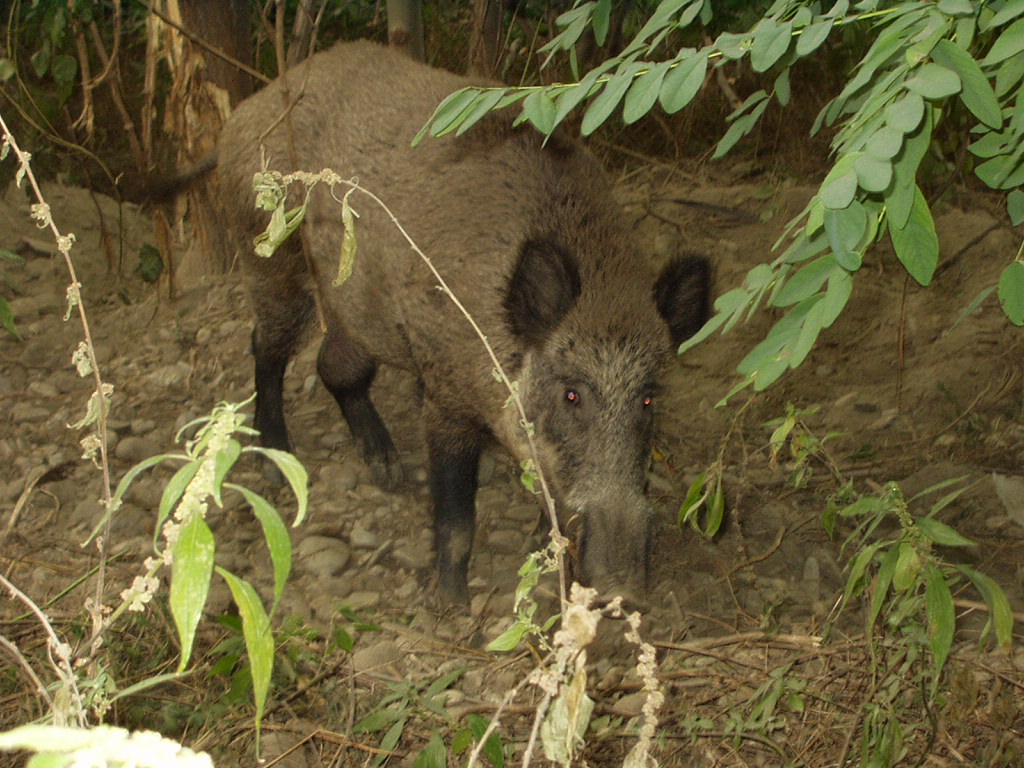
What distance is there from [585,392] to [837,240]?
1835 millimetres

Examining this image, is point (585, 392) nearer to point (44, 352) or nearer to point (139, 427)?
point (139, 427)

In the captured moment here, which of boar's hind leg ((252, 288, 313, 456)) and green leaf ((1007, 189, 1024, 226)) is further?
boar's hind leg ((252, 288, 313, 456))

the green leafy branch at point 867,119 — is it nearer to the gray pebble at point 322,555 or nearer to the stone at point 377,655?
the stone at point 377,655

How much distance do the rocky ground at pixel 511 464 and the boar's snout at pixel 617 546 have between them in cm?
28

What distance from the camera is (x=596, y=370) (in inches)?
135

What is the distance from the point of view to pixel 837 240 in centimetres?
161

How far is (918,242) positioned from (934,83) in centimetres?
29

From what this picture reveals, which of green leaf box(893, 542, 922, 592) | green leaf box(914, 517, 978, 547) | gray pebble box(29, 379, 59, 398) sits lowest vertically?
gray pebble box(29, 379, 59, 398)

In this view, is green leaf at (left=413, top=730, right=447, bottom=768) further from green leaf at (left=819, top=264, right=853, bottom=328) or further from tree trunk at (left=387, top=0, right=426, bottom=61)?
tree trunk at (left=387, top=0, right=426, bottom=61)

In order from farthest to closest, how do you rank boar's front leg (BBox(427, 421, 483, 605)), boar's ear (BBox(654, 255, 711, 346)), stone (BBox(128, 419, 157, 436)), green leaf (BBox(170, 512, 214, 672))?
stone (BBox(128, 419, 157, 436)) < boar's front leg (BBox(427, 421, 483, 605)) < boar's ear (BBox(654, 255, 711, 346)) < green leaf (BBox(170, 512, 214, 672))

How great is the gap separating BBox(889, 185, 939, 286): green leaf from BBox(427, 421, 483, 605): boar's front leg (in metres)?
2.37

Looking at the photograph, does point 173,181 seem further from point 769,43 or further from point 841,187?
point 841,187

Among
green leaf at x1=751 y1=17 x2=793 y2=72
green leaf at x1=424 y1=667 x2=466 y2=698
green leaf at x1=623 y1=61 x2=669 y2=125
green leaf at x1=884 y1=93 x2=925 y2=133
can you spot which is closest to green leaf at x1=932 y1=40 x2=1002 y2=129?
green leaf at x1=884 y1=93 x2=925 y2=133

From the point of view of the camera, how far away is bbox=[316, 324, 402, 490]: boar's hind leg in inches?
183
